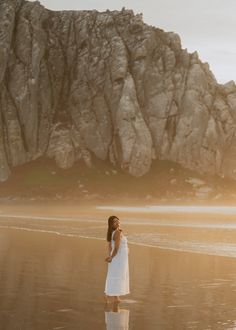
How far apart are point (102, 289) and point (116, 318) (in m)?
5.11

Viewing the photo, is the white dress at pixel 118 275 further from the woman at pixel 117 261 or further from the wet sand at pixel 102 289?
the wet sand at pixel 102 289

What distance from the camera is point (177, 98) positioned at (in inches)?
6565

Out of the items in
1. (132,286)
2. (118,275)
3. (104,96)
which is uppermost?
(104,96)

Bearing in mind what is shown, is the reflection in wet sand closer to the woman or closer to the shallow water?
the shallow water

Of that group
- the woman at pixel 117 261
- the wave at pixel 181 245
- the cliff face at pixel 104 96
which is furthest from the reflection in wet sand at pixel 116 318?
the cliff face at pixel 104 96

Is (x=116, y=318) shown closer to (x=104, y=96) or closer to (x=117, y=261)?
(x=117, y=261)

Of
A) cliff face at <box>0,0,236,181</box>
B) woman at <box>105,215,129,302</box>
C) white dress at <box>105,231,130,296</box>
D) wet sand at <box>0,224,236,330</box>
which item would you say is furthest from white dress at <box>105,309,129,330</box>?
cliff face at <box>0,0,236,181</box>

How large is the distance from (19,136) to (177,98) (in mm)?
43290

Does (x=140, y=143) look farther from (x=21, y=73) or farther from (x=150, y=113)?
(x=21, y=73)

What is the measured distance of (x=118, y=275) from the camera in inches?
797

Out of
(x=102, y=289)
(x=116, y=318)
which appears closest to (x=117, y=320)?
(x=116, y=318)

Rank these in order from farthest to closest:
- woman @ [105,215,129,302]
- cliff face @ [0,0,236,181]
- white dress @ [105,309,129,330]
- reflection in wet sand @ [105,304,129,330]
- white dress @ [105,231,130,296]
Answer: cliff face @ [0,0,236,181]
woman @ [105,215,129,302]
white dress @ [105,231,130,296]
reflection in wet sand @ [105,304,129,330]
white dress @ [105,309,129,330]

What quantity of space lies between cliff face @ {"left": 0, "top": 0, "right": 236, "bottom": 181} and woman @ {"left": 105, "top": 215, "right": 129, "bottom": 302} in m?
135

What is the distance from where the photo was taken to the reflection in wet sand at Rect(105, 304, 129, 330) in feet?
51.8
